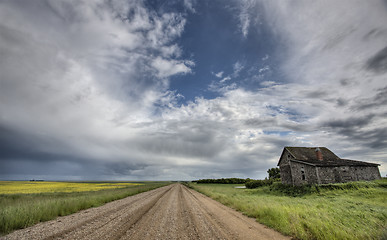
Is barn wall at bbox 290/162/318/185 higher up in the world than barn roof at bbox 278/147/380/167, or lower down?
lower down

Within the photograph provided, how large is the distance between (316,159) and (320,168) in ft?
15.5

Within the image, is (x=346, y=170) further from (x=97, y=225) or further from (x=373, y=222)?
(x=97, y=225)

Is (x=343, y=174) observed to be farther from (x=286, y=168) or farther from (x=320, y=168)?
(x=286, y=168)

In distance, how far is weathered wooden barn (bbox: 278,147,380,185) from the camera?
29.9 m

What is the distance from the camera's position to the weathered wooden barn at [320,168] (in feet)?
98.2

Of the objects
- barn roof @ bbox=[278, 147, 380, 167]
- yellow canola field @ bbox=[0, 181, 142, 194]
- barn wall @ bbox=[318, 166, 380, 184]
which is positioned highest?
barn roof @ bbox=[278, 147, 380, 167]

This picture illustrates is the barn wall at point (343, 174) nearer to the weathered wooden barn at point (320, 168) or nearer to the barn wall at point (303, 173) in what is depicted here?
the weathered wooden barn at point (320, 168)

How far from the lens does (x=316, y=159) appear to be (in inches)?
1345

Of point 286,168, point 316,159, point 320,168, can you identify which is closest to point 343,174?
point 320,168

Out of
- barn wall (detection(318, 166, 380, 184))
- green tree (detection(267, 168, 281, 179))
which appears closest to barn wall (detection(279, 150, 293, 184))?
barn wall (detection(318, 166, 380, 184))

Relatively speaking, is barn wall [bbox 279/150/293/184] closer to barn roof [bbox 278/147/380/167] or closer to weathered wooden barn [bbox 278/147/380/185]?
weathered wooden barn [bbox 278/147/380/185]

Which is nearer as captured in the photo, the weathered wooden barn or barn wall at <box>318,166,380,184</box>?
barn wall at <box>318,166,380,184</box>

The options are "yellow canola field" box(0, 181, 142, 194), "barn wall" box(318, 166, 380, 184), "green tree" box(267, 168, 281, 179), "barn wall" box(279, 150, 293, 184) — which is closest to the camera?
"barn wall" box(318, 166, 380, 184)

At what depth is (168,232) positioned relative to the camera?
768cm
